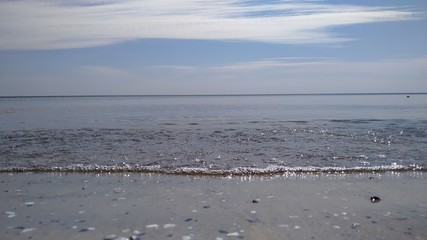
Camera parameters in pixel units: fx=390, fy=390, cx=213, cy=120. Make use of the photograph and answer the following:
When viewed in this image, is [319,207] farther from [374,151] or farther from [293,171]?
[374,151]

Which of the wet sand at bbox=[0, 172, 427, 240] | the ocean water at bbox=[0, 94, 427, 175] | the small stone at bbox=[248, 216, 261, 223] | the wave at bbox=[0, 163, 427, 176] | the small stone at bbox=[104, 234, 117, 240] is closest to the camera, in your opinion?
the small stone at bbox=[104, 234, 117, 240]

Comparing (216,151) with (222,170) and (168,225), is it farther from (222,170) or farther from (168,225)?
(168,225)

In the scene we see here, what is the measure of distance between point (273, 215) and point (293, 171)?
211 inches

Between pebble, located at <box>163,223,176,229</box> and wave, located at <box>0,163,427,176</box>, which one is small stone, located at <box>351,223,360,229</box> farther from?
wave, located at <box>0,163,427,176</box>

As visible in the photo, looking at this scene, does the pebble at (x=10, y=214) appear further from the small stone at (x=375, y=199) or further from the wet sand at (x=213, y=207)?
the small stone at (x=375, y=199)

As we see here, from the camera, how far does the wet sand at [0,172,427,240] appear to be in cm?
744

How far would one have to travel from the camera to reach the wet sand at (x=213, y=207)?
744cm

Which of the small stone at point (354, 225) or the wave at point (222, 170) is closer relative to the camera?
the small stone at point (354, 225)

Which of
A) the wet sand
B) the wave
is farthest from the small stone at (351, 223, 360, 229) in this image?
the wave

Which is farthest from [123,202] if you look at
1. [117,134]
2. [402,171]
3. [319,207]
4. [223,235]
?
[117,134]

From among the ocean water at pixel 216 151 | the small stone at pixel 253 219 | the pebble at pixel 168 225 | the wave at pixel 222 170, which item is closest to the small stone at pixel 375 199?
the small stone at pixel 253 219

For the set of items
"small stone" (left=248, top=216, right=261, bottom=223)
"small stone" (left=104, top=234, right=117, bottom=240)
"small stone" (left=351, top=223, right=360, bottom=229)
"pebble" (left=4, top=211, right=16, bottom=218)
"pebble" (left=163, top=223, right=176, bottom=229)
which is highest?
"small stone" (left=351, top=223, right=360, bottom=229)

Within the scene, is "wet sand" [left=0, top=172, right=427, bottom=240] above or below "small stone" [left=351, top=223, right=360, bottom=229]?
below

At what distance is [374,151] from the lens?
17.8 metres
